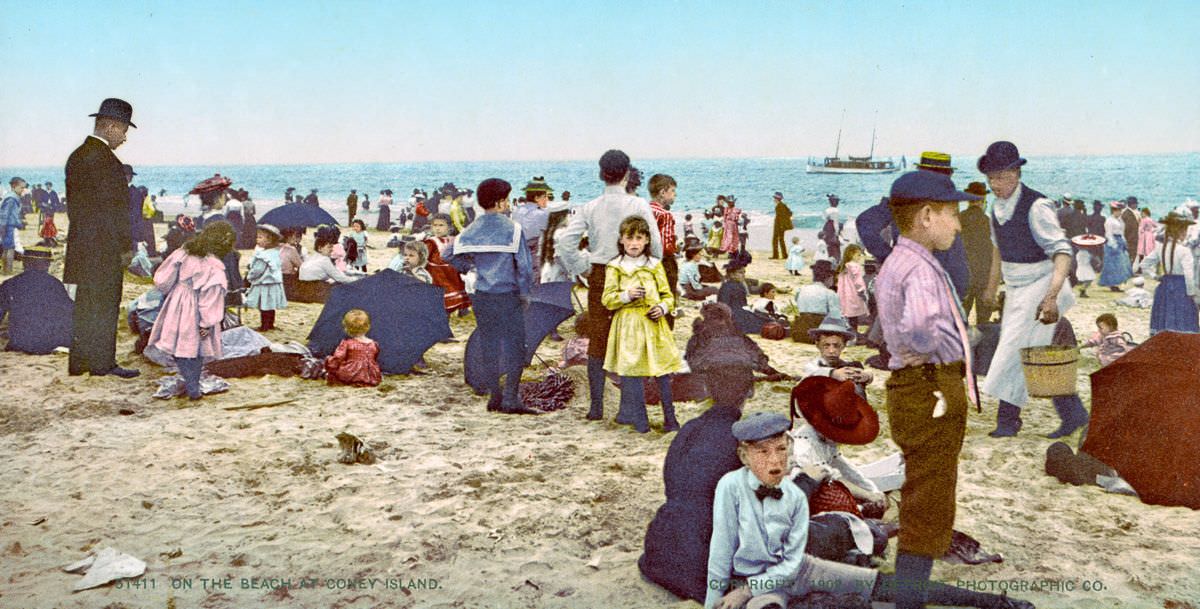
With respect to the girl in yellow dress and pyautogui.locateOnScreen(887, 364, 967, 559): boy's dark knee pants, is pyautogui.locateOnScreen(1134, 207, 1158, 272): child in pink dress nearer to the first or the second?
the girl in yellow dress

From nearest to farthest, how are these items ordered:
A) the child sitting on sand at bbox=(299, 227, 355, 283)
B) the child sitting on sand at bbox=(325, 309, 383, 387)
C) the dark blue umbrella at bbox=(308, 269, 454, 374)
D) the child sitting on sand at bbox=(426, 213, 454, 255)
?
the child sitting on sand at bbox=(325, 309, 383, 387), the dark blue umbrella at bbox=(308, 269, 454, 374), the child sitting on sand at bbox=(426, 213, 454, 255), the child sitting on sand at bbox=(299, 227, 355, 283)

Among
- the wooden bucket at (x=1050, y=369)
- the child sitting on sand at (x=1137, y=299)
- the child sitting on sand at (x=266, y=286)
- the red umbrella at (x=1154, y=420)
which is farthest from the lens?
the child sitting on sand at (x=1137, y=299)

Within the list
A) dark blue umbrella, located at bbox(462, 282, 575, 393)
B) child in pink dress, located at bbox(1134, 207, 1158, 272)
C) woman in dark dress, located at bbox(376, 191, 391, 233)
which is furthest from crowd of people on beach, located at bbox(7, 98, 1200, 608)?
woman in dark dress, located at bbox(376, 191, 391, 233)

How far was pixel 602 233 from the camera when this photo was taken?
18.9 ft

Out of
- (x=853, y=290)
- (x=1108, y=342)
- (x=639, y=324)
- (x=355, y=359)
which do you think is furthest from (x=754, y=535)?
(x=853, y=290)

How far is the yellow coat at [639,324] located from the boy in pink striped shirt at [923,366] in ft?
7.80

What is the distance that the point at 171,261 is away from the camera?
6293 millimetres

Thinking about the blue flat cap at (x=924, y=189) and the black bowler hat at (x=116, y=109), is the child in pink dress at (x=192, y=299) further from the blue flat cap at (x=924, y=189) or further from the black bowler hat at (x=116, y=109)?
the blue flat cap at (x=924, y=189)

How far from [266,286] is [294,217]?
1.79m

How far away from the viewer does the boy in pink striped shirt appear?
321cm

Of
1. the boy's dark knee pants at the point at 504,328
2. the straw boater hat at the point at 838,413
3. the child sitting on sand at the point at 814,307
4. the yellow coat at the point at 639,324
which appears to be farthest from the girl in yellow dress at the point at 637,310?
the child sitting on sand at the point at 814,307

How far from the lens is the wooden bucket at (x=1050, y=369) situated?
505 cm

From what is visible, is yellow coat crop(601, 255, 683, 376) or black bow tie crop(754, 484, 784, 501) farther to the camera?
yellow coat crop(601, 255, 683, 376)

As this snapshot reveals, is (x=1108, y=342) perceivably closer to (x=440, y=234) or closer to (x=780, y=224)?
Answer: (x=440, y=234)
